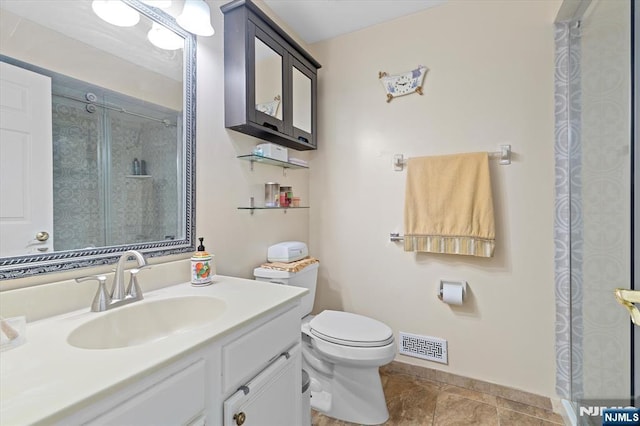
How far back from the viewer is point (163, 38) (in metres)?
1.23

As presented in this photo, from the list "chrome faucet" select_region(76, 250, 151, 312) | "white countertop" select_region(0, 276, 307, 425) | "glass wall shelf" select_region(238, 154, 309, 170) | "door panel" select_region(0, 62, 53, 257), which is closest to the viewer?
"white countertop" select_region(0, 276, 307, 425)

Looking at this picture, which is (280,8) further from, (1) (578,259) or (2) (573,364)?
(2) (573,364)

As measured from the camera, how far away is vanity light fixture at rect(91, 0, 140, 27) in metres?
1.02

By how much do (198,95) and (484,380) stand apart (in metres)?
2.25

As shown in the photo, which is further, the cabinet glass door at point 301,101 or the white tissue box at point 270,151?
the cabinet glass door at point 301,101

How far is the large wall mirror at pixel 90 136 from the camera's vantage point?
0.82m

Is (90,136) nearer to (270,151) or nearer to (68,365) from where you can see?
(68,365)

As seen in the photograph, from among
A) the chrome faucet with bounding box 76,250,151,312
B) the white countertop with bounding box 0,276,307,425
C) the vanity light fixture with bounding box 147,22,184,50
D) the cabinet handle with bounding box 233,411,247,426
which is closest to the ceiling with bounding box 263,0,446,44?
the vanity light fixture with bounding box 147,22,184,50

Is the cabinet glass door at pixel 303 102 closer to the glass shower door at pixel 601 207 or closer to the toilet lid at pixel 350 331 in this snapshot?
the toilet lid at pixel 350 331

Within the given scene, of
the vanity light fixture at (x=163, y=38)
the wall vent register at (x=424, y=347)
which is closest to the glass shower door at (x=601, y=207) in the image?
the wall vent register at (x=424, y=347)

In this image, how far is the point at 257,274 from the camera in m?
1.61

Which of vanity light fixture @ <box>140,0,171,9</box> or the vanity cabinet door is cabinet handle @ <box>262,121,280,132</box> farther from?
the vanity cabinet door

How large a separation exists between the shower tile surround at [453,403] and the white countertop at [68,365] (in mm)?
1130

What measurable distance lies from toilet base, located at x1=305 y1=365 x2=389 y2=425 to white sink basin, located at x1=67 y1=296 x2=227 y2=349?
0.84 metres
